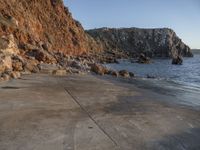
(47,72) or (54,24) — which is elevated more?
(54,24)

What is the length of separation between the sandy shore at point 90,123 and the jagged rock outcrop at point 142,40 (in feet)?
447

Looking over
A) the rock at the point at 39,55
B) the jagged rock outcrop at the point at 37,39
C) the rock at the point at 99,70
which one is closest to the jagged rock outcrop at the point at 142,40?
the jagged rock outcrop at the point at 37,39

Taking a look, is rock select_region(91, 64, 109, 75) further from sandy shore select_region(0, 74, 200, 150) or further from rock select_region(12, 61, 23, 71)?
sandy shore select_region(0, 74, 200, 150)

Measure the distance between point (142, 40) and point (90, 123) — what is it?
156 m

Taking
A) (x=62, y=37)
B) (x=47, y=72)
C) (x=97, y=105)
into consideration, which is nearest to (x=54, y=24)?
(x=62, y=37)

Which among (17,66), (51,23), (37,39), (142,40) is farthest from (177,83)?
(142,40)

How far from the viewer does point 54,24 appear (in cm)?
6278

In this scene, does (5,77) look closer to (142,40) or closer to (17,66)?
(17,66)

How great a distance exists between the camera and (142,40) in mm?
160375

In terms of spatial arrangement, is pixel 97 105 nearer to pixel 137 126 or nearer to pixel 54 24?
pixel 137 126

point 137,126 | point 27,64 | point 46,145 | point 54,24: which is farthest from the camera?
point 54,24

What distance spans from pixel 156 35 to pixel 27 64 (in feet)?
485

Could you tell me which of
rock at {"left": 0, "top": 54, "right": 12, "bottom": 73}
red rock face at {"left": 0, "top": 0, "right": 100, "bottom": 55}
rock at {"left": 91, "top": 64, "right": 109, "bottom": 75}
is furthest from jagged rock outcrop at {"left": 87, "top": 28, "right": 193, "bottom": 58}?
rock at {"left": 0, "top": 54, "right": 12, "bottom": 73}

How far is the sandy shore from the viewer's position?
5.92m
